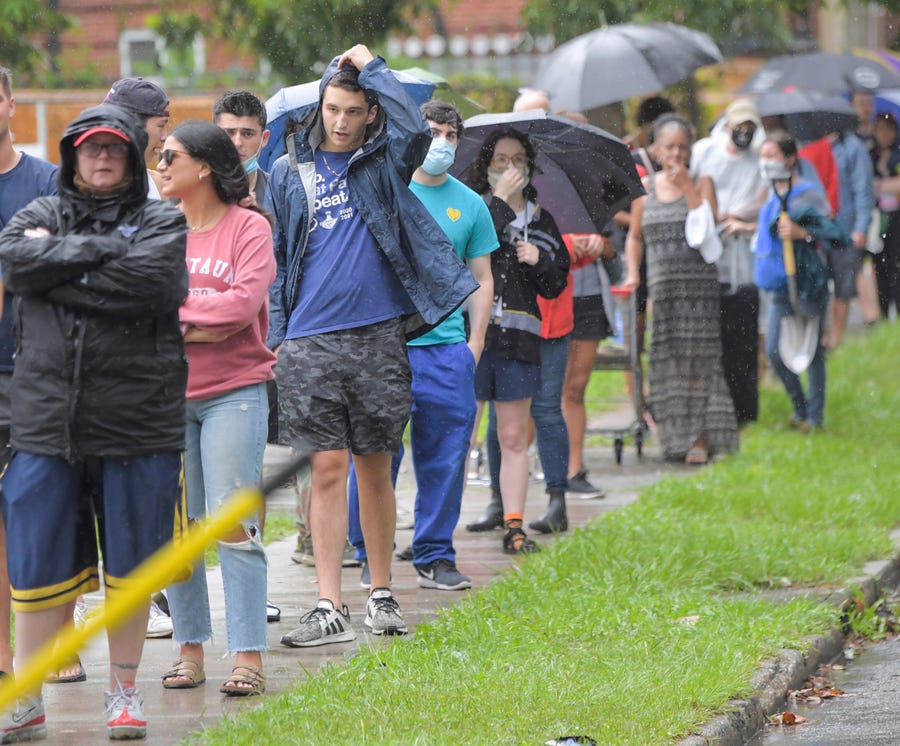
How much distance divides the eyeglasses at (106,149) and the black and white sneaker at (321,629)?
220 centimetres

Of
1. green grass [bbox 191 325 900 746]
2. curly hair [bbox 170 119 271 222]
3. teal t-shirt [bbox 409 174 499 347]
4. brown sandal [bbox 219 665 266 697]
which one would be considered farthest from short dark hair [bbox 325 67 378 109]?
brown sandal [bbox 219 665 266 697]

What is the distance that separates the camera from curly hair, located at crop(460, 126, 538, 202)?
8.74m

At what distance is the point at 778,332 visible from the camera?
42.3 feet

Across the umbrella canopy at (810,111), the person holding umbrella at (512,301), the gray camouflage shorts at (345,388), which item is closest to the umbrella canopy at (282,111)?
the person holding umbrella at (512,301)

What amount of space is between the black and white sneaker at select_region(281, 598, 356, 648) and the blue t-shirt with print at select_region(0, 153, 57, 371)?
159cm

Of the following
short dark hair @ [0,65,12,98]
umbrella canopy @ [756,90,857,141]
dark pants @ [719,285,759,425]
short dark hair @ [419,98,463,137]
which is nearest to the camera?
short dark hair @ [0,65,12,98]

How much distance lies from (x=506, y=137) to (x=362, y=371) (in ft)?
7.79

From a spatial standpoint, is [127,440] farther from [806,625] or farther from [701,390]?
[701,390]

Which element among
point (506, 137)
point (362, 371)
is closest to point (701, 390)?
point (506, 137)

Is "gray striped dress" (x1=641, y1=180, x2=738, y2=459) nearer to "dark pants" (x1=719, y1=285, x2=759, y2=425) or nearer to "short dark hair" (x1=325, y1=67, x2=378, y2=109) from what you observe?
"dark pants" (x1=719, y1=285, x2=759, y2=425)

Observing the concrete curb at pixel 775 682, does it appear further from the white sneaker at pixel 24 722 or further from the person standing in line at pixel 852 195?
the person standing in line at pixel 852 195

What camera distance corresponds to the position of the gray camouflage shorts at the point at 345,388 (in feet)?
22.1

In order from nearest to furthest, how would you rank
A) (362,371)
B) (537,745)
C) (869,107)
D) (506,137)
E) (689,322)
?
1. (537,745)
2. (362,371)
3. (506,137)
4. (689,322)
5. (869,107)

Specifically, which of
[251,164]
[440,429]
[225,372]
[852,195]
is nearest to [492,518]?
[440,429]
